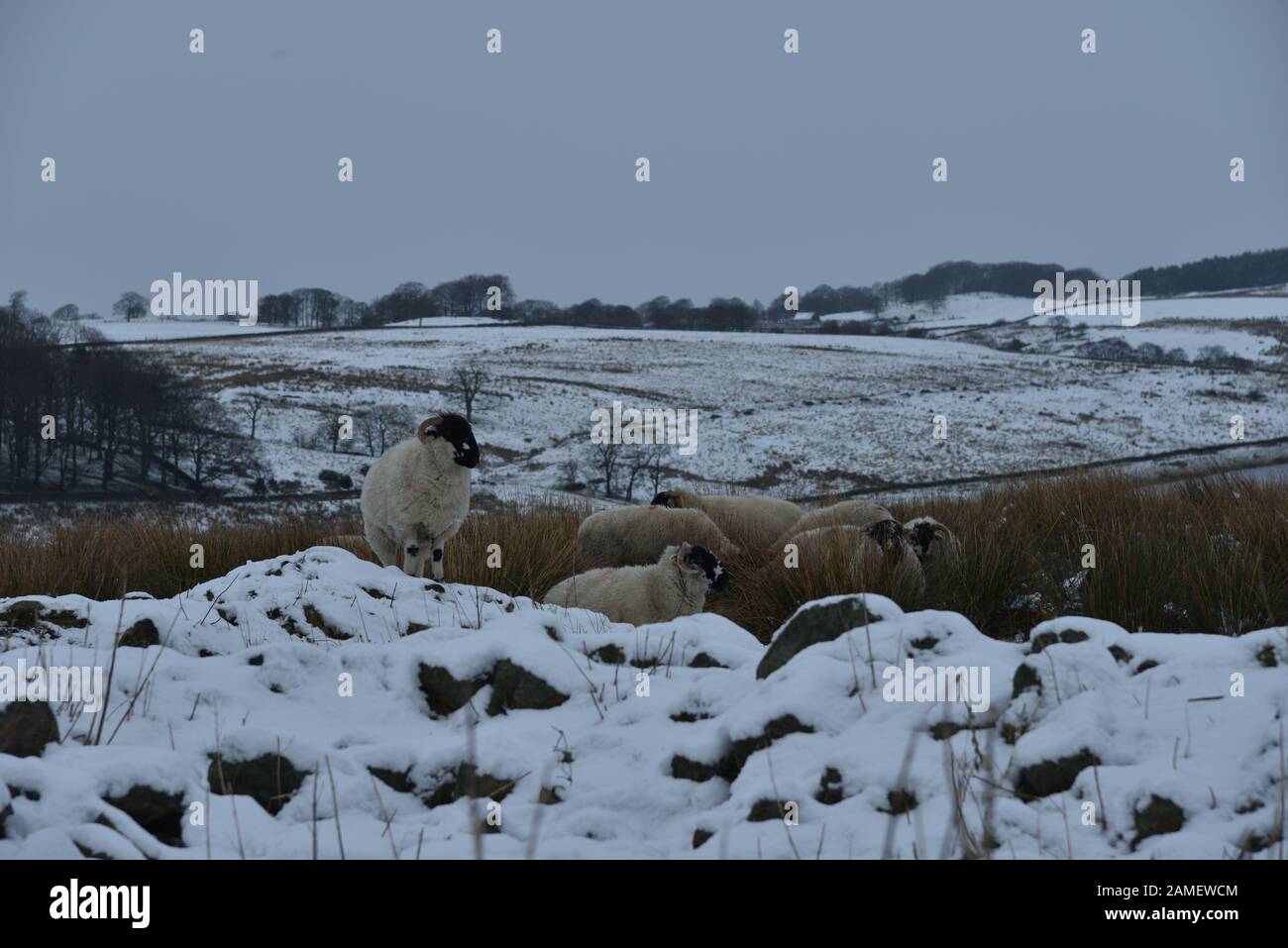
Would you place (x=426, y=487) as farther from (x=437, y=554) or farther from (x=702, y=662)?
(x=702, y=662)

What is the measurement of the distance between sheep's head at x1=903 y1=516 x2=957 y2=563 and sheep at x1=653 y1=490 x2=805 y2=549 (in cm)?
247

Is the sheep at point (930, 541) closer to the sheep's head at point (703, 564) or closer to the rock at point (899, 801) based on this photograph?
the sheep's head at point (703, 564)

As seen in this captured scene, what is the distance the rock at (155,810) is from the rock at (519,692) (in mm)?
1368

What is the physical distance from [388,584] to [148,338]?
231 feet

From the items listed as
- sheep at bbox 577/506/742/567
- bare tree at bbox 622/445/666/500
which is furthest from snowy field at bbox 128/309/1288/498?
sheep at bbox 577/506/742/567

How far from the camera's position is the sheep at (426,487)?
759cm

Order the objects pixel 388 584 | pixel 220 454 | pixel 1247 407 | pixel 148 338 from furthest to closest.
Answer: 1. pixel 148 338
2. pixel 1247 407
3. pixel 220 454
4. pixel 388 584

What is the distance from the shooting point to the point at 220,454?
30406 millimetres

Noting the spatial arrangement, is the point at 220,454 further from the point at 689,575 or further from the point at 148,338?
the point at 148,338

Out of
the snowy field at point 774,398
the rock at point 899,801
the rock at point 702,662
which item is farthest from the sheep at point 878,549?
the snowy field at point 774,398

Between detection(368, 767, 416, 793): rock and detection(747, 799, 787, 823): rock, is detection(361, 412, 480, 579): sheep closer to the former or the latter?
detection(368, 767, 416, 793): rock

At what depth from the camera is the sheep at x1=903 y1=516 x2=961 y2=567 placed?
8577mm

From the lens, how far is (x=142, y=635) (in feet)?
16.7
